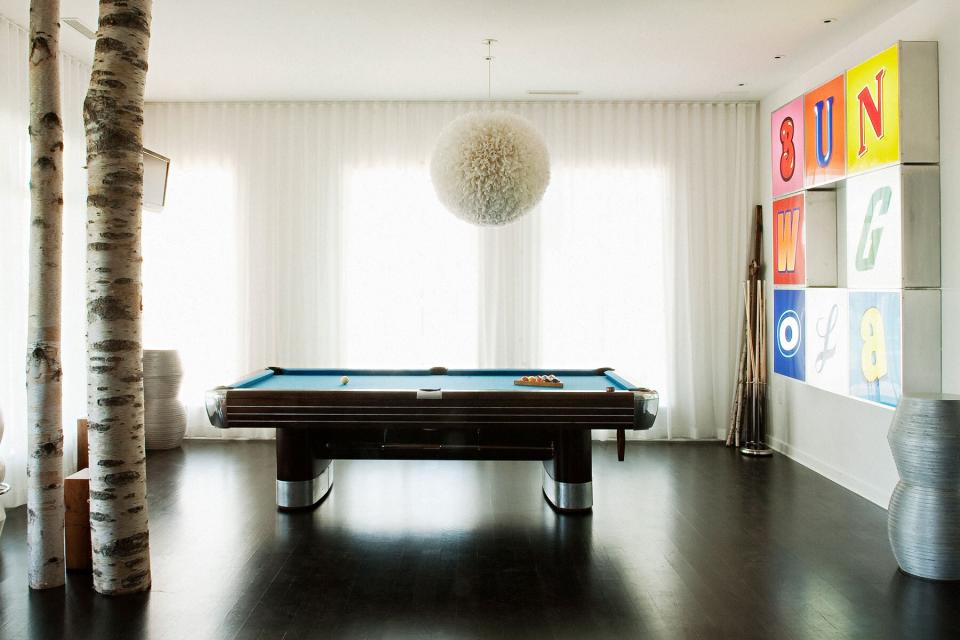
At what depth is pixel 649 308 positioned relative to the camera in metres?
6.68

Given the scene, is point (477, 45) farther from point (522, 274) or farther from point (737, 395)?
point (737, 395)

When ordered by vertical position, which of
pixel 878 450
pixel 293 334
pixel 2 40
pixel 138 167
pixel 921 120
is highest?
pixel 2 40

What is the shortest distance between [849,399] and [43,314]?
A: 4.72m

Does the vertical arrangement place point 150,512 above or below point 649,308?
below

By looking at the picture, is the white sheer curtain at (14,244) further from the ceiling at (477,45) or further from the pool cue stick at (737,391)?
the pool cue stick at (737,391)

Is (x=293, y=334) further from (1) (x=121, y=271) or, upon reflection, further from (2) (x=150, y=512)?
(1) (x=121, y=271)

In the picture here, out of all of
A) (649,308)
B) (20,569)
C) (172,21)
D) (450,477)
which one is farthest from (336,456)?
(649,308)

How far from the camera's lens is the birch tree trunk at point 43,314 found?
3340 millimetres

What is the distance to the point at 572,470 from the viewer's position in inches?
178

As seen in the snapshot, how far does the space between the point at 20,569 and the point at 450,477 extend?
2663 mm

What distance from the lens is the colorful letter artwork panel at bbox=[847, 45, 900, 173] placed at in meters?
4.23

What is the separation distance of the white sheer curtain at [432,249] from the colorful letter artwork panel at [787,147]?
66cm

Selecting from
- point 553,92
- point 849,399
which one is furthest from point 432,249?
point 849,399

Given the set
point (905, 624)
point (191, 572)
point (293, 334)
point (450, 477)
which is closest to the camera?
point (905, 624)
